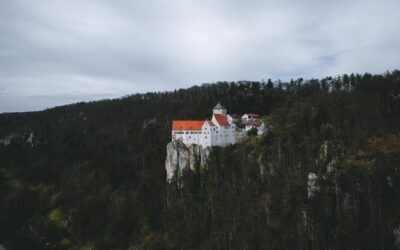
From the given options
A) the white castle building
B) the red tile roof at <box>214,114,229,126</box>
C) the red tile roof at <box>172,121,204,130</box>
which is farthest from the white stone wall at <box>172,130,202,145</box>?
the red tile roof at <box>214,114,229,126</box>

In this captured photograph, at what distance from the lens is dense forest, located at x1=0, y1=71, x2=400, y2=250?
64.1 m

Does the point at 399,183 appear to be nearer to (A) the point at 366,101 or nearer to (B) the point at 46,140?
(A) the point at 366,101

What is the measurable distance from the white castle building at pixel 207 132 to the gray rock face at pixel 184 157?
1456 mm

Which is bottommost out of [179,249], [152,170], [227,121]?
[179,249]

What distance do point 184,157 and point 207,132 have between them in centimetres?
727

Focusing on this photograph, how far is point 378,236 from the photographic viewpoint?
2250 inches

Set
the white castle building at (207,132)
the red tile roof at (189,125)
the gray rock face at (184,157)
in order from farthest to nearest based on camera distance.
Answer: the red tile roof at (189,125)
the white castle building at (207,132)
the gray rock face at (184,157)

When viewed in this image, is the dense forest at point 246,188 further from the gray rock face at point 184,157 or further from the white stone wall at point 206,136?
the white stone wall at point 206,136

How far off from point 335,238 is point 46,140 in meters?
144

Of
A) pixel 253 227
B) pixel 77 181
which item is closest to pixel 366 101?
pixel 253 227

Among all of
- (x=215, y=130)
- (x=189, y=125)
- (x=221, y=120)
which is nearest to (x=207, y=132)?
(x=215, y=130)

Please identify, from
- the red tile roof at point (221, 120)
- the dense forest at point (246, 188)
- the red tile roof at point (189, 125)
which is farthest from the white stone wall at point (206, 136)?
the dense forest at point (246, 188)

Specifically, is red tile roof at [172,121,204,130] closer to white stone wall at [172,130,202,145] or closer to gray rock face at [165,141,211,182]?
white stone wall at [172,130,202,145]

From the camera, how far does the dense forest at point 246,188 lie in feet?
210
